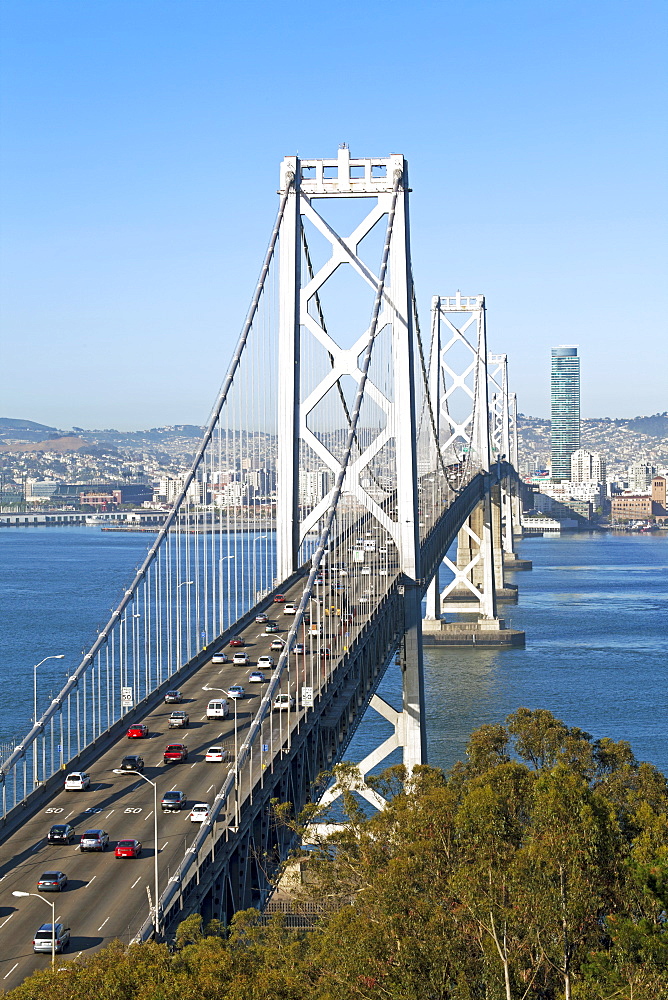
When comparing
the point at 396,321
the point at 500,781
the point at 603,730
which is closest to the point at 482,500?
the point at 603,730

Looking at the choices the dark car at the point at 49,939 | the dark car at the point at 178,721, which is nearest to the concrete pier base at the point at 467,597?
the dark car at the point at 178,721

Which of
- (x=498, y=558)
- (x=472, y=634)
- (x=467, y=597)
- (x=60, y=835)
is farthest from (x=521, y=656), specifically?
(x=60, y=835)

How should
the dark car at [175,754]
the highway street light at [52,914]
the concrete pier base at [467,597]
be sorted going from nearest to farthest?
the highway street light at [52,914] < the dark car at [175,754] < the concrete pier base at [467,597]

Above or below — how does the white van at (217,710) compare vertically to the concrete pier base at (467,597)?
above

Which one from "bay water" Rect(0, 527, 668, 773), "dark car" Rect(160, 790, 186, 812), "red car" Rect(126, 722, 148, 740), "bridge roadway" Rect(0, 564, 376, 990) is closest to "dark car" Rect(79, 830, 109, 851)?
"bridge roadway" Rect(0, 564, 376, 990)

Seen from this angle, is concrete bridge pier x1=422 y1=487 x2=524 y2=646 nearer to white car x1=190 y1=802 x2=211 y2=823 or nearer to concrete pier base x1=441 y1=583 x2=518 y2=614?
concrete pier base x1=441 y1=583 x2=518 y2=614

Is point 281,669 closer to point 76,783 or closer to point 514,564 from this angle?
point 76,783

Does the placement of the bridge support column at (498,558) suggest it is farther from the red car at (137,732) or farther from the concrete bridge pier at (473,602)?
the red car at (137,732)
